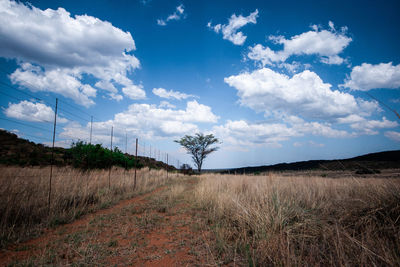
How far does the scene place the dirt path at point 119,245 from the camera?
261 centimetres

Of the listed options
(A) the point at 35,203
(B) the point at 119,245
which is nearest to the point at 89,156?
(A) the point at 35,203

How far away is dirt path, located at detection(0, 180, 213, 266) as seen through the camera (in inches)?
103

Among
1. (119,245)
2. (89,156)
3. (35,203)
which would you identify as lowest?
(119,245)

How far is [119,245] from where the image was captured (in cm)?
319

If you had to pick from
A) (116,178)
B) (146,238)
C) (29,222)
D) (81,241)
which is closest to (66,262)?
(81,241)

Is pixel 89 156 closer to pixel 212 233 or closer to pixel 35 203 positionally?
pixel 35 203

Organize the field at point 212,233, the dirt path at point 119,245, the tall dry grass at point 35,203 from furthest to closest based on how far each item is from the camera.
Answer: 1. the tall dry grass at point 35,203
2. the dirt path at point 119,245
3. the field at point 212,233

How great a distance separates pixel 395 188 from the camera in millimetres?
3102

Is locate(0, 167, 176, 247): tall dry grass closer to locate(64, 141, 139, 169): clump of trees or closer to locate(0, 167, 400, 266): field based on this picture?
locate(0, 167, 400, 266): field

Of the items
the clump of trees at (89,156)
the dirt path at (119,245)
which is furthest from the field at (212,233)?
the clump of trees at (89,156)

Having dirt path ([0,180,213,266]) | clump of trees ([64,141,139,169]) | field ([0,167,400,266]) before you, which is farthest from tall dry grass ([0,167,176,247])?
clump of trees ([64,141,139,169])

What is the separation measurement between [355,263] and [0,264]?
16.1ft

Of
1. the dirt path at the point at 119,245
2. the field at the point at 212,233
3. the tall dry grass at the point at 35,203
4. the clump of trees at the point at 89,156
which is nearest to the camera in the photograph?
the field at the point at 212,233

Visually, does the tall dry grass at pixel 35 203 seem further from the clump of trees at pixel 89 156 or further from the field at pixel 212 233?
the clump of trees at pixel 89 156
